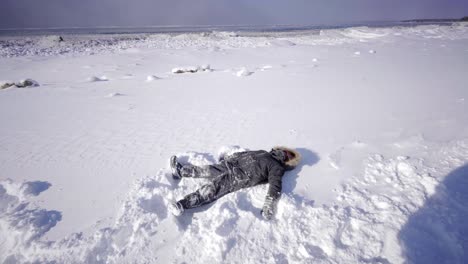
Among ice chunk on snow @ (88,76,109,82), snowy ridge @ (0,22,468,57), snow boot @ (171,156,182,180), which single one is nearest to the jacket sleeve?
snow boot @ (171,156,182,180)

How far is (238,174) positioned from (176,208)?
812mm

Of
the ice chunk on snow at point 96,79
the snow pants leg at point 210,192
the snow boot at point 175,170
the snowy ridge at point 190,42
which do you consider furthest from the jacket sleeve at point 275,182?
the snowy ridge at point 190,42

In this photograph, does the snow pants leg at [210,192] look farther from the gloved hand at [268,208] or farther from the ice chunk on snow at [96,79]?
the ice chunk on snow at [96,79]

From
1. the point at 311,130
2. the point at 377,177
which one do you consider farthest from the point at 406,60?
the point at 377,177

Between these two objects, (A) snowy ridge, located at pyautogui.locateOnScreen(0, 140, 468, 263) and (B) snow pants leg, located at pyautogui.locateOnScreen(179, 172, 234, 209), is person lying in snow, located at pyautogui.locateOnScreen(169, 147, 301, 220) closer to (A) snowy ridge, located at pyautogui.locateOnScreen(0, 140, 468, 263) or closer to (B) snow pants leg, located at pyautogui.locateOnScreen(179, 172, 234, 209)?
(B) snow pants leg, located at pyautogui.locateOnScreen(179, 172, 234, 209)

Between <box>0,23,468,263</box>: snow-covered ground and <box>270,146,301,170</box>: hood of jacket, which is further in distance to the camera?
<box>270,146,301,170</box>: hood of jacket

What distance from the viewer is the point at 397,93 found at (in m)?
6.02

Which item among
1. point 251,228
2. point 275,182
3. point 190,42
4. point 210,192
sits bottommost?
point 251,228

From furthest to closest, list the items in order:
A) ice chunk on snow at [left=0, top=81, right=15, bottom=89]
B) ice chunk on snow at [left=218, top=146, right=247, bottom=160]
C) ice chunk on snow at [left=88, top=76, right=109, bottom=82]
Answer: ice chunk on snow at [left=88, top=76, right=109, bottom=82] → ice chunk on snow at [left=0, top=81, right=15, bottom=89] → ice chunk on snow at [left=218, top=146, right=247, bottom=160]

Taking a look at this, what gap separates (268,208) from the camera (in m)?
2.59

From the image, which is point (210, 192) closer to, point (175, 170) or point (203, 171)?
point (203, 171)

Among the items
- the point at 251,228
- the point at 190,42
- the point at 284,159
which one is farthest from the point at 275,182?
the point at 190,42

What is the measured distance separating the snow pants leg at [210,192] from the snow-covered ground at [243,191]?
0.10 meters

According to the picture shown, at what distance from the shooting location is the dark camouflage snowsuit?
9.07 feet
